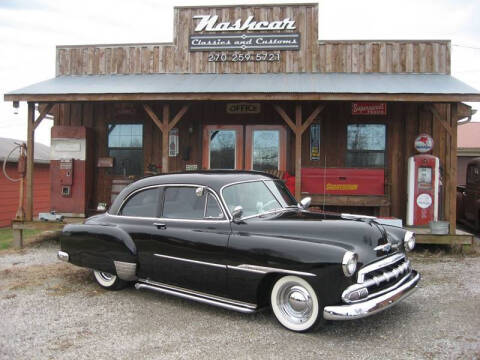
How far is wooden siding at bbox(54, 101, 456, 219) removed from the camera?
9.64 m

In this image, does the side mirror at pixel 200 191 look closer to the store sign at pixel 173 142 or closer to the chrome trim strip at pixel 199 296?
the chrome trim strip at pixel 199 296

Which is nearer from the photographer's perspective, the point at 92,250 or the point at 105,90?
the point at 92,250

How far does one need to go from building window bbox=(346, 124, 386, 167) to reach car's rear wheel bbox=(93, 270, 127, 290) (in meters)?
6.13

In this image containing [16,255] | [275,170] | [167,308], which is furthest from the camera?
[275,170]

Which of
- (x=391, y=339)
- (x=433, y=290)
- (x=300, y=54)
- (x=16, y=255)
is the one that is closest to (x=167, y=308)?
(x=391, y=339)

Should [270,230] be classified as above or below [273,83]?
below

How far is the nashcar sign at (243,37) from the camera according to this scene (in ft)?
33.7

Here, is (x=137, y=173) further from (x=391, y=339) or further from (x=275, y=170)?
(x=391, y=339)

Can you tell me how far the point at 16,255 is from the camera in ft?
27.0

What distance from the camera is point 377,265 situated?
3912 mm

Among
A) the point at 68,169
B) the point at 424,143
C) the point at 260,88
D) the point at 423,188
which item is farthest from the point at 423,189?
the point at 68,169

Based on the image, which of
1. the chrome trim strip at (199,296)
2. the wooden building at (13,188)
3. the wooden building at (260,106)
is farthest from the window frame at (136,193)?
the wooden building at (13,188)

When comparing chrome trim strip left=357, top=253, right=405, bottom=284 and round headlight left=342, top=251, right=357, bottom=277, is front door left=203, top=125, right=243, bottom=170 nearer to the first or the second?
chrome trim strip left=357, top=253, right=405, bottom=284

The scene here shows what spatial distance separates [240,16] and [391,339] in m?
8.66
